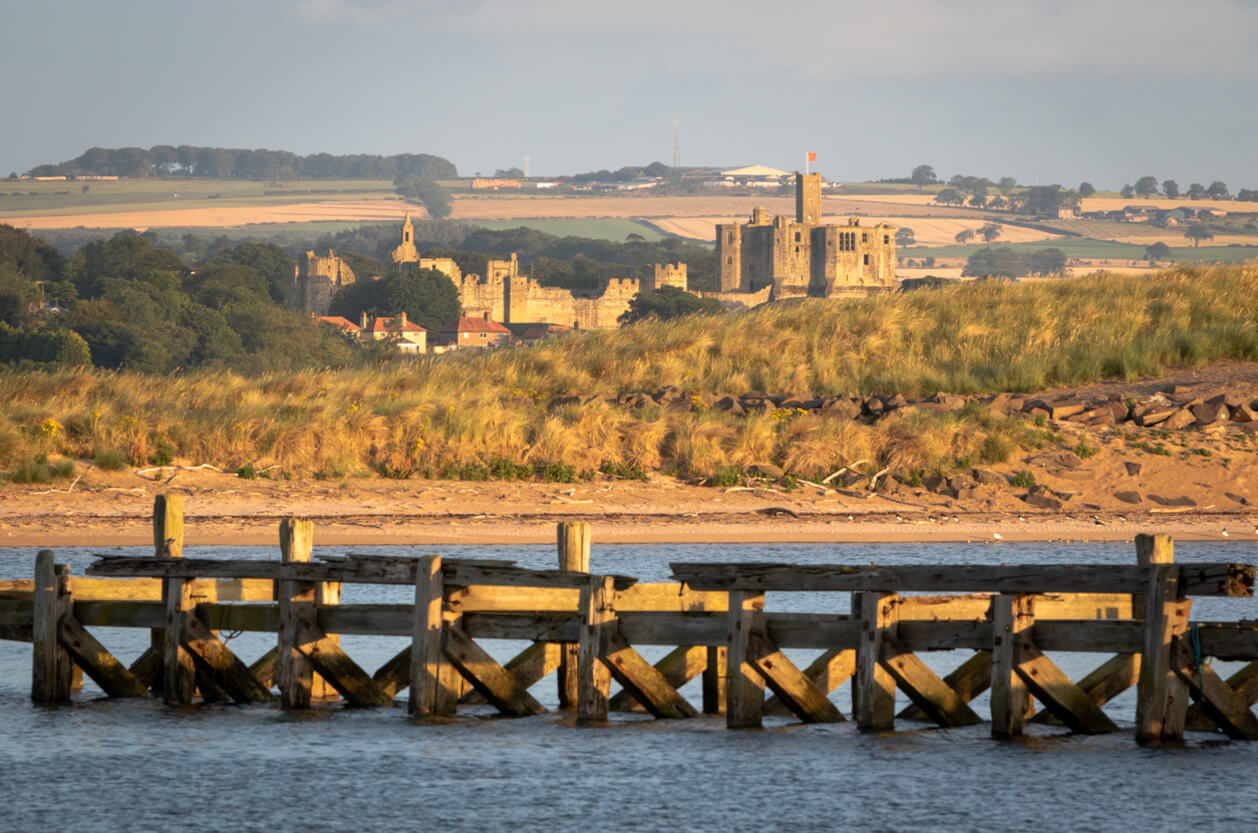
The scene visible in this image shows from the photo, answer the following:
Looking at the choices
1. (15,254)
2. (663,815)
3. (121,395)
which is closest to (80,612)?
(663,815)

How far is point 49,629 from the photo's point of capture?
13.3 meters

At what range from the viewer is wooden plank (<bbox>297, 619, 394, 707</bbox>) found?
1259 centimetres

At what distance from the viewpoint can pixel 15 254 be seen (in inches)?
5404

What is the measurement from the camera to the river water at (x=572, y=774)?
33.9 ft

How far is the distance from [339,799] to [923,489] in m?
13.8

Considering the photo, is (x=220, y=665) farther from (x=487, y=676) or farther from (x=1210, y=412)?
(x=1210, y=412)

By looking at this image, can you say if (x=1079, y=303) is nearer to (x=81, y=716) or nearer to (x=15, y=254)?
(x=81, y=716)

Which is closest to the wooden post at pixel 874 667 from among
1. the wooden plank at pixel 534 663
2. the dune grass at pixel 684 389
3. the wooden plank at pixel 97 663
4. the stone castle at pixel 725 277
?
the wooden plank at pixel 534 663

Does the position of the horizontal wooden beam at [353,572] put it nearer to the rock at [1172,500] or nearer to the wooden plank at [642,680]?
the wooden plank at [642,680]

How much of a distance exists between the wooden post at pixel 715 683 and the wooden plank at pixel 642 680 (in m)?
0.30

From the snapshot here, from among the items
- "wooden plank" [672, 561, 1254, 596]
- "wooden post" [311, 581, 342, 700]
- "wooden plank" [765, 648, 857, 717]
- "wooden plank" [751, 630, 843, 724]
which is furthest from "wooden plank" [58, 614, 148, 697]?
"wooden plank" [751, 630, 843, 724]

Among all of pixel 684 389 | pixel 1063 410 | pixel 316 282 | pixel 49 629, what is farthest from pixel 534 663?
pixel 316 282

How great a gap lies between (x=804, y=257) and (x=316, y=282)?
57217 millimetres

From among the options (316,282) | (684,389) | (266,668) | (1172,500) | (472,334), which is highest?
(684,389)
